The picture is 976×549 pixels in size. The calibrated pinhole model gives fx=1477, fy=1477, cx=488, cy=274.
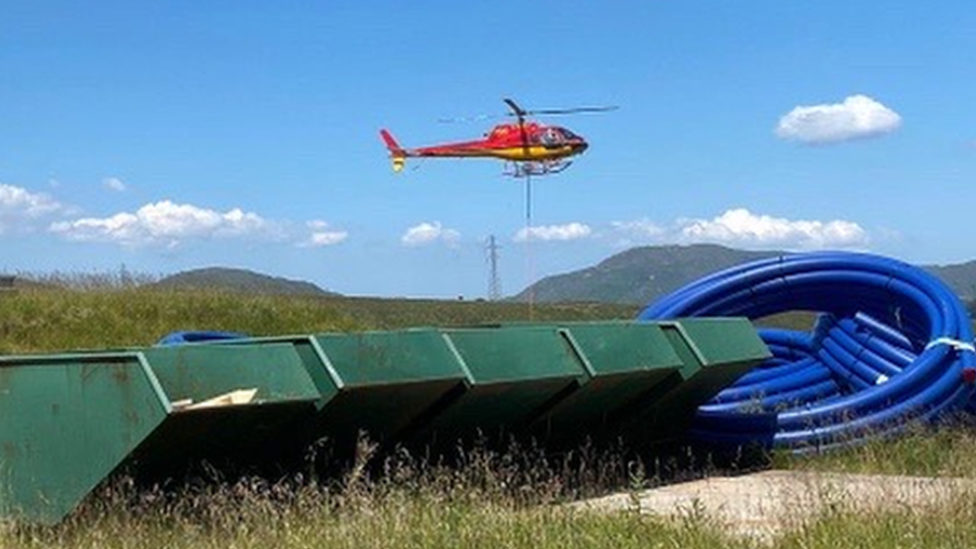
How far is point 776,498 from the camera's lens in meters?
9.16

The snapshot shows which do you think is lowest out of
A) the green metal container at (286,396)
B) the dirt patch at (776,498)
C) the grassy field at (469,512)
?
the dirt patch at (776,498)

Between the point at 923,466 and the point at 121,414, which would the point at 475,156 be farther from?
the point at 121,414

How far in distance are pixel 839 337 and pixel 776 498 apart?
18.1ft

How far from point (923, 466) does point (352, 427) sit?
4.59 meters

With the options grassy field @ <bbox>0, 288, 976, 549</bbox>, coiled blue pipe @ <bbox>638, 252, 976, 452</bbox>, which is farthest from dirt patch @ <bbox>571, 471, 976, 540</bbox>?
coiled blue pipe @ <bbox>638, 252, 976, 452</bbox>

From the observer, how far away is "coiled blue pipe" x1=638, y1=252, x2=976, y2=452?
11.7 m

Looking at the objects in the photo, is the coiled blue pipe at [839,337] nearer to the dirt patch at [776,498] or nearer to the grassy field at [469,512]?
the grassy field at [469,512]

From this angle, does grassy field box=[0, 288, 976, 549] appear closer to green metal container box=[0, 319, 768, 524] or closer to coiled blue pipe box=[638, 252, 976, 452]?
green metal container box=[0, 319, 768, 524]

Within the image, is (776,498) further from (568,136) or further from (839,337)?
(568,136)

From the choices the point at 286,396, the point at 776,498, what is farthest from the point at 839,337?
the point at 286,396

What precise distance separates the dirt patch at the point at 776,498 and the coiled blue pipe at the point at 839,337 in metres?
1.23

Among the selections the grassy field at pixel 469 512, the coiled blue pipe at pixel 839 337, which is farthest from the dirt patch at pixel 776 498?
the coiled blue pipe at pixel 839 337

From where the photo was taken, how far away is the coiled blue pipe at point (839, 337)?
11.7 meters

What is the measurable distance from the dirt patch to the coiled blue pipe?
1.23 m
